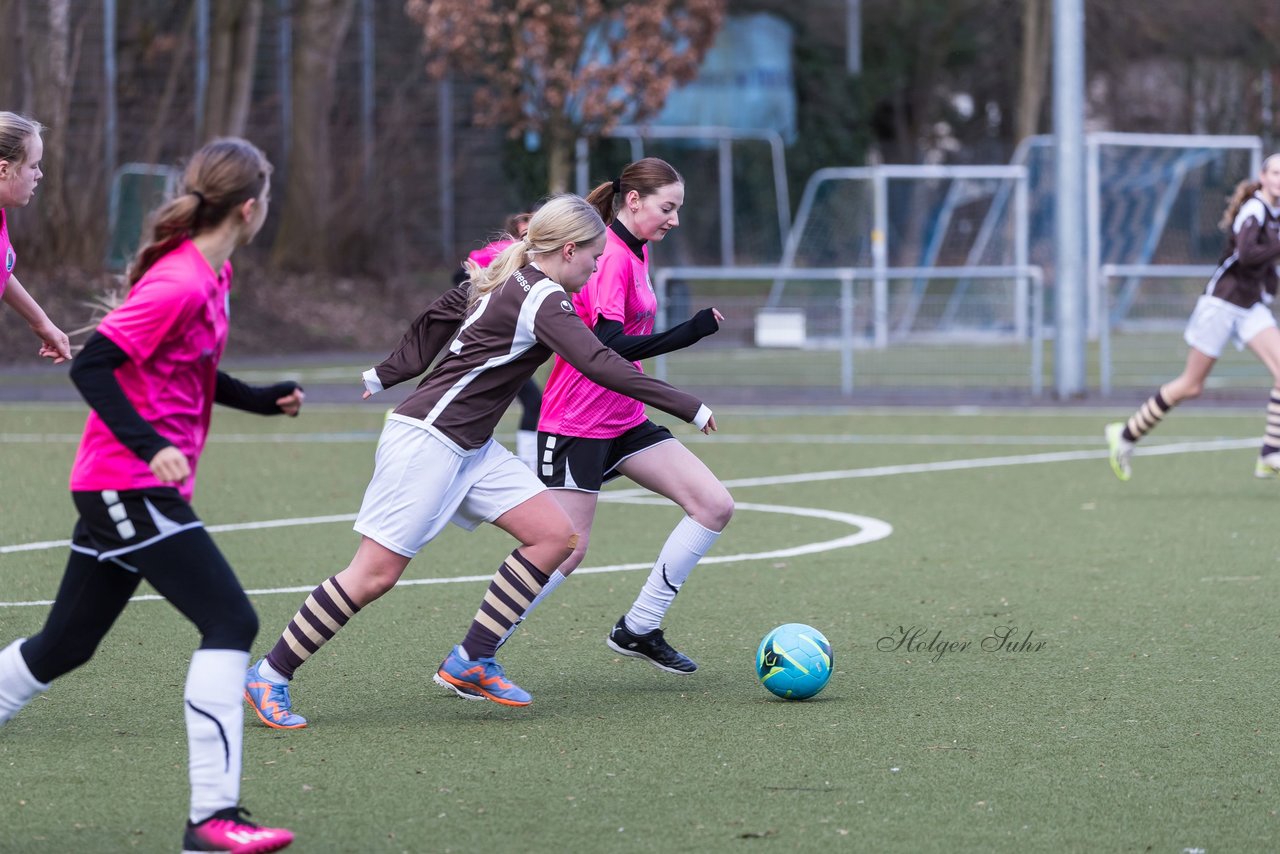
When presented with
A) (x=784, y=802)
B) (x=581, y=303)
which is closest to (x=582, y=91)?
(x=581, y=303)

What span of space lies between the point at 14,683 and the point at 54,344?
2580 mm

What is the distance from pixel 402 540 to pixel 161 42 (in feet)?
85.6

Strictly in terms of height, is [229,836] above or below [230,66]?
below

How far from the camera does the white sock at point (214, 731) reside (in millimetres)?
4441

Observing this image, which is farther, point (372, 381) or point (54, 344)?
point (54, 344)

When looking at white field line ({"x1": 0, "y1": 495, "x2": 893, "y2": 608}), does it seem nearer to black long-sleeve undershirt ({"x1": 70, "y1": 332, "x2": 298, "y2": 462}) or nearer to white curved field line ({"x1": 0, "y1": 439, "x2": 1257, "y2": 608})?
white curved field line ({"x1": 0, "y1": 439, "x2": 1257, "y2": 608})

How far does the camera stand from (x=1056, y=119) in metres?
19.1

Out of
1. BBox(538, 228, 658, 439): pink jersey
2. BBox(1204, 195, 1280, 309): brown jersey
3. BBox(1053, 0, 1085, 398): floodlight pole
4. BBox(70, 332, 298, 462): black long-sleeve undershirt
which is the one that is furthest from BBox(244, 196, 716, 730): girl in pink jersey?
BBox(1053, 0, 1085, 398): floodlight pole

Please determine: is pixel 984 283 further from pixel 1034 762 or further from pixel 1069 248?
pixel 1034 762

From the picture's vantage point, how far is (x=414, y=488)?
5.96 metres

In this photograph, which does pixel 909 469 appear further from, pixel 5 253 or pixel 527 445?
pixel 5 253

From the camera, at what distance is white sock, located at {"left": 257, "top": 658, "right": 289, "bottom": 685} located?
6012 millimetres

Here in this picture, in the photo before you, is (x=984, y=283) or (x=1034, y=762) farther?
(x=984, y=283)

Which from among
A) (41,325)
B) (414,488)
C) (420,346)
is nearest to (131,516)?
(414,488)
